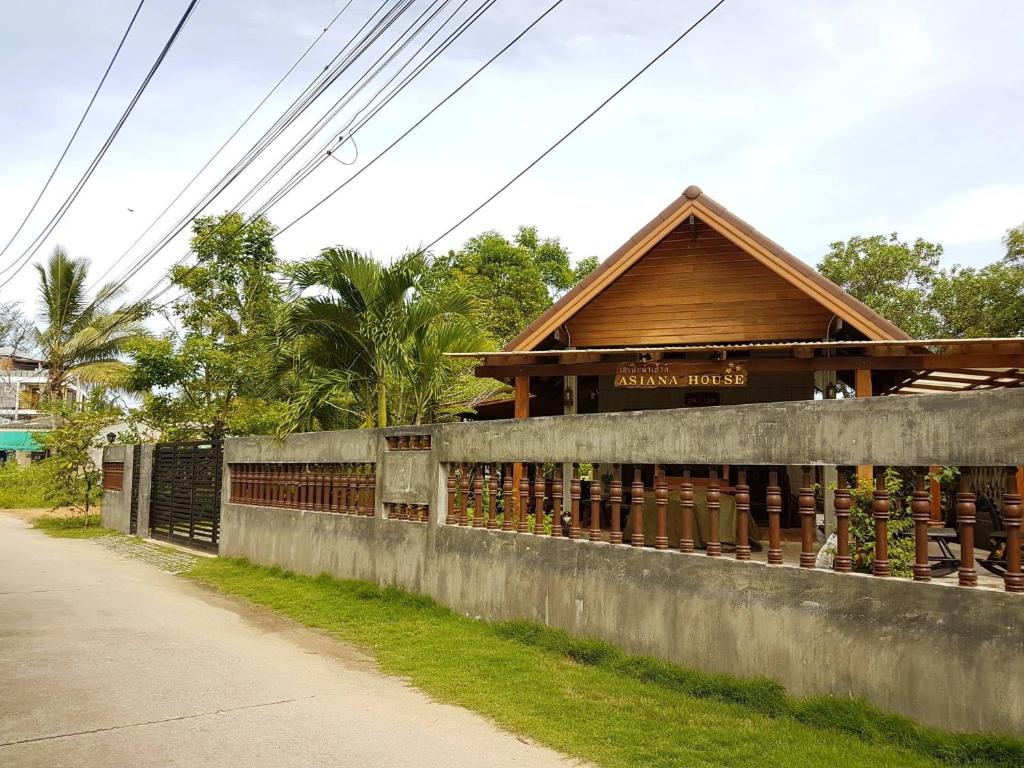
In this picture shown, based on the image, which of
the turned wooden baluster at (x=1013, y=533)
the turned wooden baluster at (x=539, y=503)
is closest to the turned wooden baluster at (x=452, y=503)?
the turned wooden baluster at (x=539, y=503)

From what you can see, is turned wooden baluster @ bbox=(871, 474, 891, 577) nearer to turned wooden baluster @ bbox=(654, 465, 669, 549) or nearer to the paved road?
turned wooden baluster @ bbox=(654, 465, 669, 549)

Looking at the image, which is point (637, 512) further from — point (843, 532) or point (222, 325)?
point (222, 325)

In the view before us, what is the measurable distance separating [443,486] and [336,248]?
3.76 m

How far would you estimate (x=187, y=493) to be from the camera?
14.6 metres

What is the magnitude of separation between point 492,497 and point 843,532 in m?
3.22

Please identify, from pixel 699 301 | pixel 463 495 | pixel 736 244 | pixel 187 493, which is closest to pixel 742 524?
pixel 463 495

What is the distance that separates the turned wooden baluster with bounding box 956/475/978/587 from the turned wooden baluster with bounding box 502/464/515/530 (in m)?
3.48

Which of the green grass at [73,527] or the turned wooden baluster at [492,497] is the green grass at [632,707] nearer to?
the turned wooden baluster at [492,497]

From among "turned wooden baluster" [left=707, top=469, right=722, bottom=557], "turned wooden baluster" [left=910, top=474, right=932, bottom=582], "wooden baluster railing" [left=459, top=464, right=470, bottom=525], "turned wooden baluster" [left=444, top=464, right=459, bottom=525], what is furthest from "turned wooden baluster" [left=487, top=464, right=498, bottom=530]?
"turned wooden baluster" [left=910, top=474, right=932, bottom=582]

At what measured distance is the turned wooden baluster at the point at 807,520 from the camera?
4.76 meters

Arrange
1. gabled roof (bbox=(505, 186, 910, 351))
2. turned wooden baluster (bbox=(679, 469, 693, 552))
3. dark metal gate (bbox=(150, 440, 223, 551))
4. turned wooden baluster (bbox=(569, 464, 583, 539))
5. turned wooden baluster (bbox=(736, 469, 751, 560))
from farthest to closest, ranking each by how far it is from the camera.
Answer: dark metal gate (bbox=(150, 440, 223, 551))
gabled roof (bbox=(505, 186, 910, 351))
turned wooden baluster (bbox=(569, 464, 583, 539))
turned wooden baluster (bbox=(679, 469, 693, 552))
turned wooden baluster (bbox=(736, 469, 751, 560))

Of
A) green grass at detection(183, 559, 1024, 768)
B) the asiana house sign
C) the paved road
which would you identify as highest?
the asiana house sign

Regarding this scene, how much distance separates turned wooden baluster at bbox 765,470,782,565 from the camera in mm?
4898

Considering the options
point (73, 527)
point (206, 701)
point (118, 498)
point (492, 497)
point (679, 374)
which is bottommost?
point (73, 527)
